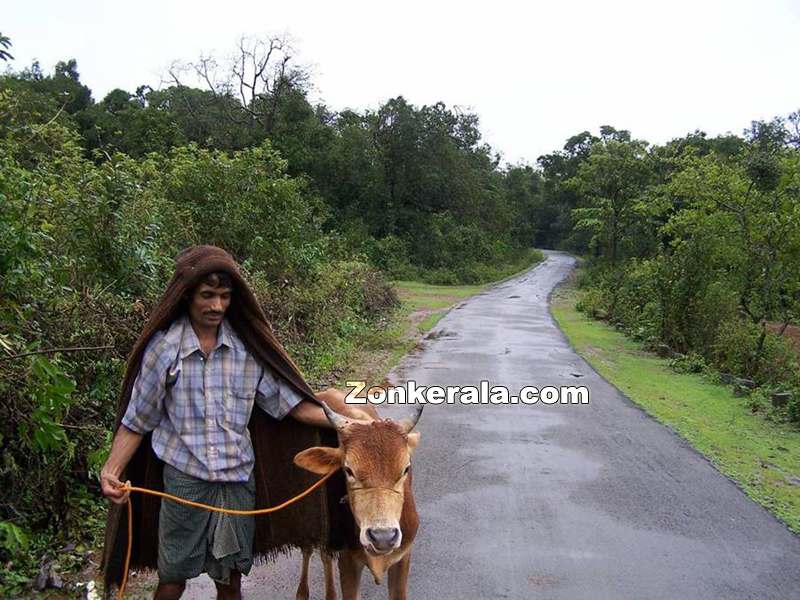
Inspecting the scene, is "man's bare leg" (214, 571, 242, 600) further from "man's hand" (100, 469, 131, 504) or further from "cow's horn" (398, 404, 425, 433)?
"cow's horn" (398, 404, 425, 433)

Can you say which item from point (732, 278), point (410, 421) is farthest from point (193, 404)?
point (732, 278)

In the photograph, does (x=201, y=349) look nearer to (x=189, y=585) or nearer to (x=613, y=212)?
(x=189, y=585)

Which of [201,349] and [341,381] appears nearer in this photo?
[201,349]

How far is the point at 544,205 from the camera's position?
72875 mm

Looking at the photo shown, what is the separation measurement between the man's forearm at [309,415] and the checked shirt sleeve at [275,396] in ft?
0.11

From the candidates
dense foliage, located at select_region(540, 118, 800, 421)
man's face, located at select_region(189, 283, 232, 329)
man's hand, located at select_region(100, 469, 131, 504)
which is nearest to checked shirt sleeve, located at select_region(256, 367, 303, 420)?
man's face, located at select_region(189, 283, 232, 329)

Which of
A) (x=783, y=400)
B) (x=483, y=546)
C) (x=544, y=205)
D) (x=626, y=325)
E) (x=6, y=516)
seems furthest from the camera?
(x=544, y=205)

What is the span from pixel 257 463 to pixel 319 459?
1.08ft

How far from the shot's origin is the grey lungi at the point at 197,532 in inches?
120

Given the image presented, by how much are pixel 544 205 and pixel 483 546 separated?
70.2 metres

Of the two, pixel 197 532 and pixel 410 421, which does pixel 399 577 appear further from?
pixel 197 532

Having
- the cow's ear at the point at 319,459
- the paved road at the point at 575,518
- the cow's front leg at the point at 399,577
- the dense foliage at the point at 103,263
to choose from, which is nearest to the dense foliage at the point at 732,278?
the paved road at the point at 575,518

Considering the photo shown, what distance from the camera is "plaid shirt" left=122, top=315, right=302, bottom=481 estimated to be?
3.02m

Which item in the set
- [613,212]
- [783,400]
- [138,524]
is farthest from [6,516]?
[613,212]
